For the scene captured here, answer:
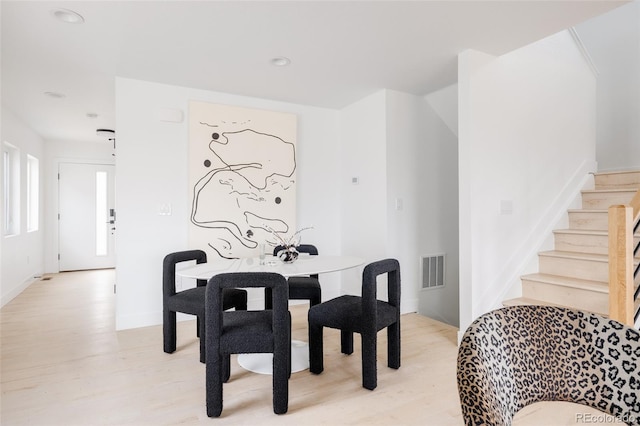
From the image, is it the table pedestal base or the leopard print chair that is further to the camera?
the table pedestal base

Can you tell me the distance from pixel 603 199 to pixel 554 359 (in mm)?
3384

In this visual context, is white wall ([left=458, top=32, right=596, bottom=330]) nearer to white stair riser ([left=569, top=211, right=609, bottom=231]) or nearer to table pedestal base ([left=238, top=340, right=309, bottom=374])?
white stair riser ([left=569, top=211, right=609, bottom=231])

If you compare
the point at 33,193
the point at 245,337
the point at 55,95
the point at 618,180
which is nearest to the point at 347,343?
the point at 245,337

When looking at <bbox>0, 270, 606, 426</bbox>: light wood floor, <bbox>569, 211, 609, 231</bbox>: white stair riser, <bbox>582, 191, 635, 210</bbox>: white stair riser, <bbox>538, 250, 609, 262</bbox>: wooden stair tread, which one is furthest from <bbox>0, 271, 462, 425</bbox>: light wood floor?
<bbox>582, 191, 635, 210</bbox>: white stair riser

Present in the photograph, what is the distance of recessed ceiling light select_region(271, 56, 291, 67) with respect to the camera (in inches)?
116

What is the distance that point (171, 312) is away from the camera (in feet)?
8.94

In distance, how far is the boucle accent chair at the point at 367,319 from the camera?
2133mm

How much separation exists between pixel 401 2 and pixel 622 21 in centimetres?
386

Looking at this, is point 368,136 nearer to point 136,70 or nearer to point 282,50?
point 282,50

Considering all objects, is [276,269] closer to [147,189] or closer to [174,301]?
[174,301]

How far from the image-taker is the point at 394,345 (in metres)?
2.45

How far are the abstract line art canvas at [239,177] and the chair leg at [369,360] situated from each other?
2053 millimetres

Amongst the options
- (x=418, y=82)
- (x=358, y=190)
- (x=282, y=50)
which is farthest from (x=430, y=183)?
(x=282, y=50)

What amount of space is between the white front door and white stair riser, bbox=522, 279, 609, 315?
677cm
